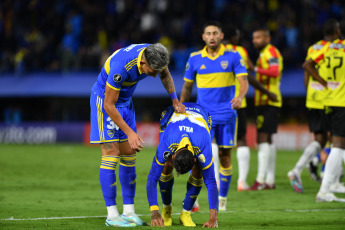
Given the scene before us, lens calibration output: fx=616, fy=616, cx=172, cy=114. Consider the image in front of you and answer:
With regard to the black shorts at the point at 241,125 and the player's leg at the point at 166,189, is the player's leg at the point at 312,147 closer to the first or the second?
the black shorts at the point at 241,125

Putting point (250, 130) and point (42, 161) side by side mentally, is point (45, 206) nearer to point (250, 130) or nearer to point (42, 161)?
point (42, 161)

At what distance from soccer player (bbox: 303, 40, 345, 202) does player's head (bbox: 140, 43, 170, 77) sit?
Answer: 350cm

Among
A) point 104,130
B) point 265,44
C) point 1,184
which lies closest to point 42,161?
point 1,184

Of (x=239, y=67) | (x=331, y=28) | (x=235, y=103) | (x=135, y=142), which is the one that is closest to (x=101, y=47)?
(x=331, y=28)

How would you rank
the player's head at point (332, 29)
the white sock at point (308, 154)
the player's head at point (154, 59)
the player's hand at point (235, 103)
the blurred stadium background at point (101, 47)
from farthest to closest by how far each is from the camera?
the blurred stadium background at point (101, 47) < the white sock at point (308, 154) < the player's head at point (332, 29) < the player's hand at point (235, 103) < the player's head at point (154, 59)

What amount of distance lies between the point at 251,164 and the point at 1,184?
6808mm

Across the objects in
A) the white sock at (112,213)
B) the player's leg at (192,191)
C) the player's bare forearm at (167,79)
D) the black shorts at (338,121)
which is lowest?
the white sock at (112,213)

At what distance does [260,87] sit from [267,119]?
2.68ft

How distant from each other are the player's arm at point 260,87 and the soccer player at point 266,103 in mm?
316

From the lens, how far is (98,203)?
883 cm

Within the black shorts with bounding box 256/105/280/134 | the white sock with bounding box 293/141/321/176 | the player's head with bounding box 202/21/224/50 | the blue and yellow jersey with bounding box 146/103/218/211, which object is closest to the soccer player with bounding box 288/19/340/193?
the white sock with bounding box 293/141/321/176

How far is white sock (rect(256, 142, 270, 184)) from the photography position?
1084 centimetres

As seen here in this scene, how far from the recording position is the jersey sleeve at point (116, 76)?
6453 millimetres

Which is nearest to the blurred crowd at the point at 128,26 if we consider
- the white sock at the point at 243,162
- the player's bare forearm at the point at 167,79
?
the white sock at the point at 243,162
